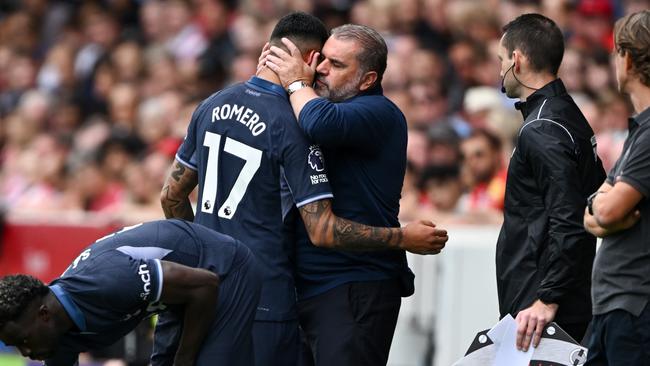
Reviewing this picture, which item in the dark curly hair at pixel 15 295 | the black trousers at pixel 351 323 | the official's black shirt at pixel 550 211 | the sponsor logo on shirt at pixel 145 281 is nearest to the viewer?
the dark curly hair at pixel 15 295

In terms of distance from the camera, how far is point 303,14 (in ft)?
20.2

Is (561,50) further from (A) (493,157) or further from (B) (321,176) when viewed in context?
(A) (493,157)

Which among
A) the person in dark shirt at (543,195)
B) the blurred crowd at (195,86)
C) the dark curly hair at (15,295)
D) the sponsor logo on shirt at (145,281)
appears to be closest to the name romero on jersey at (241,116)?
the sponsor logo on shirt at (145,281)

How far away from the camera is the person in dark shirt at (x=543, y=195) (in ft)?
18.6

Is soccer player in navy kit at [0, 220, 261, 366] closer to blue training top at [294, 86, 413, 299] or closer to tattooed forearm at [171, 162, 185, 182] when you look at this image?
blue training top at [294, 86, 413, 299]

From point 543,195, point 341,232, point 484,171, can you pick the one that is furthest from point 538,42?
point 484,171

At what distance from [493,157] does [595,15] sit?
2160mm

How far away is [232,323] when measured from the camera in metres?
5.60

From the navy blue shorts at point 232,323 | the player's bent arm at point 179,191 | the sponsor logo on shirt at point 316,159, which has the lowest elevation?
the navy blue shorts at point 232,323

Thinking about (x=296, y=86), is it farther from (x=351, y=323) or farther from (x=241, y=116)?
(x=351, y=323)

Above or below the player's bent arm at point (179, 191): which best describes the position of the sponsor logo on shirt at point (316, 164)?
above

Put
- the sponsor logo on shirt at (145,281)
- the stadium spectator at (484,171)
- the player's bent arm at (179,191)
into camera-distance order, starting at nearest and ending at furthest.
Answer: the sponsor logo on shirt at (145,281) → the player's bent arm at (179,191) → the stadium spectator at (484,171)

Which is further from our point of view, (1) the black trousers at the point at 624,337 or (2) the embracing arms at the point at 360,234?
(2) the embracing arms at the point at 360,234

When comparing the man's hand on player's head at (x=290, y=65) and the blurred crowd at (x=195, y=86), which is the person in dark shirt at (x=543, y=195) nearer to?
the man's hand on player's head at (x=290, y=65)
